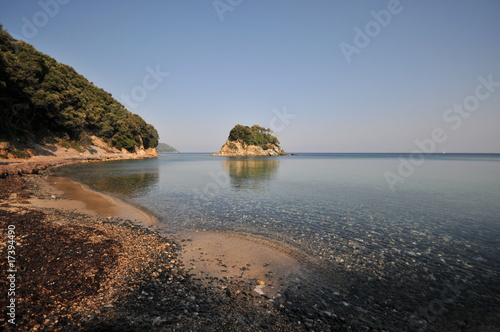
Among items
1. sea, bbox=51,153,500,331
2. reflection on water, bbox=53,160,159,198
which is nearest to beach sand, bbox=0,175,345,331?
sea, bbox=51,153,500,331

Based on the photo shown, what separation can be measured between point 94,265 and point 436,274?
12876 millimetres

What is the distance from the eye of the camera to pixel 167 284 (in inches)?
272

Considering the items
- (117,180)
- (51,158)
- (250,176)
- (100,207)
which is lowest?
(100,207)

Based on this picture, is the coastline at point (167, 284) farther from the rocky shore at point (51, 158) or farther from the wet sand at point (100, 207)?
the rocky shore at point (51, 158)

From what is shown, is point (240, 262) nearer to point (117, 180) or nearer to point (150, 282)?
point (150, 282)

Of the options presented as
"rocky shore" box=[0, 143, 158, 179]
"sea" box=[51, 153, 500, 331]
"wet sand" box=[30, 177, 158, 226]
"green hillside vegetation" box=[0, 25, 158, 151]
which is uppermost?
"green hillside vegetation" box=[0, 25, 158, 151]

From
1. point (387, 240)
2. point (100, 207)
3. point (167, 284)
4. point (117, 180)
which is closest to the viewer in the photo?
point (167, 284)

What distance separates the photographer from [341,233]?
12805mm

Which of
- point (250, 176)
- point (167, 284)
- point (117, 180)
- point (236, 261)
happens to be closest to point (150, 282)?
point (167, 284)

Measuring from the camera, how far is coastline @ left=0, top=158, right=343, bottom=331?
17.4 feet

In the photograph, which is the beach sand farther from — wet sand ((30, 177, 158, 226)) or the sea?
wet sand ((30, 177, 158, 226))

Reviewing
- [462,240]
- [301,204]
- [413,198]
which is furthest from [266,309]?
[413,198]

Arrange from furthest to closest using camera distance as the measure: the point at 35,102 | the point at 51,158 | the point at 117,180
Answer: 1. the point at 51,158
2. the point at 35,102
3. the point at 117,180

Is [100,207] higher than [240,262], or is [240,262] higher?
[100,207]
